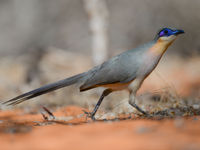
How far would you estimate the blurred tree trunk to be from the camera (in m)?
9.77

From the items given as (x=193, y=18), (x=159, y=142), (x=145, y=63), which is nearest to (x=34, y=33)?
(x=193, y=18)

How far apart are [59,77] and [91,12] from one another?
93.8 inches

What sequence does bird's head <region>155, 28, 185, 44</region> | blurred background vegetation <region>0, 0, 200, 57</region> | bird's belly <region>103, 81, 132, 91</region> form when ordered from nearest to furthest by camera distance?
1. bird's head <region>155, 28, 185, 44</region>
2. bird's belly <region>103, 81, 132, 91</region>
3. blurred background vegetation <region>0, 0, 200, 57</region>

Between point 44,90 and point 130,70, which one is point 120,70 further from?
point 44,90

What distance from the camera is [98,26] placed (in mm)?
10008

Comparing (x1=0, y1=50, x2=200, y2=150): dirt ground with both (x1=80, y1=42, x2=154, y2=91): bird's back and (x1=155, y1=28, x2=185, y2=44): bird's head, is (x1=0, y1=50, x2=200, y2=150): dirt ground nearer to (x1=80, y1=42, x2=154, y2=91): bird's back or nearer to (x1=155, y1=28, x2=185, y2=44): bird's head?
(x1=80, y1=42, x2=154, y2=91): bird's back

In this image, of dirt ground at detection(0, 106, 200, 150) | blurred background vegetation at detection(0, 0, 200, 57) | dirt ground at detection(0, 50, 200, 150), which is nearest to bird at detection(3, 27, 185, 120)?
dirt ground at detection(0, 50, 200, 150)

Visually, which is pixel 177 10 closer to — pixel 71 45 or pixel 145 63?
pixel 71 45

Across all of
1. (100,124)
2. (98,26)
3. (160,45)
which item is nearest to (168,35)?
(160,45)

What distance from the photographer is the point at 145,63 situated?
4227 mm

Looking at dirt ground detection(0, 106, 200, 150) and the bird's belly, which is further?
the bird's belly

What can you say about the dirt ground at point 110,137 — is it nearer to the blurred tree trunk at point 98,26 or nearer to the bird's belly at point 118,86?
the bird's belly at point 118,86

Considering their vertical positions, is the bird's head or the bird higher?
the bird's head

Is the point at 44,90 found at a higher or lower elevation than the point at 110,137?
higher
